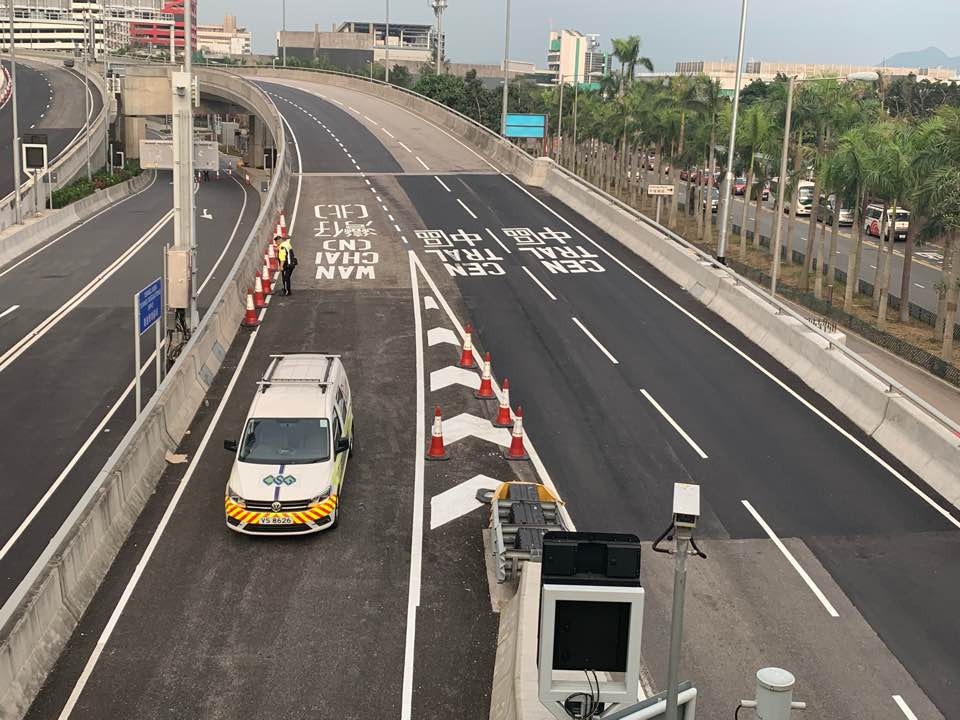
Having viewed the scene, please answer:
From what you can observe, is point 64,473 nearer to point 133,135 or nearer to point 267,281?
point 267,281

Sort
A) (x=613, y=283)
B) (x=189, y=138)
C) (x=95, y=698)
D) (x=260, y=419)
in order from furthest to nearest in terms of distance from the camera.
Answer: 1. (x=613, y=283)
2. (x=189, y=138)
3. (x=260, y=419)
4. (x=95, y=698)

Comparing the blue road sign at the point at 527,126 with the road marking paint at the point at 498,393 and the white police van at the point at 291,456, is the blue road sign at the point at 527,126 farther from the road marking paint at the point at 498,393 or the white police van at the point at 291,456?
the white police van at the point at 291,456

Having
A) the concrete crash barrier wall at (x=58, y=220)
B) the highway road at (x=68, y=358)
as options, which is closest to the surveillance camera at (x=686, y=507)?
the highway road at (x=68, y=358)

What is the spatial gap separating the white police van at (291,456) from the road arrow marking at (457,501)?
163cm

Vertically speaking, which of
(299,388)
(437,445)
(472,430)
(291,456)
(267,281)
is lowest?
(472,430)

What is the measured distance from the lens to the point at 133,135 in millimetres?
82875

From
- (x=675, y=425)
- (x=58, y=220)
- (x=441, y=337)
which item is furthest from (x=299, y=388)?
(x=58, y=220)

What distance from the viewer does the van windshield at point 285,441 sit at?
56.5 feet

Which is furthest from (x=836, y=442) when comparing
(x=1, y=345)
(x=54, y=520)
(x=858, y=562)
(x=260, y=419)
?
(x=1, y=345)

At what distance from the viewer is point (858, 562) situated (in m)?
16.9

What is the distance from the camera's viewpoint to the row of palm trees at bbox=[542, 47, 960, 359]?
124 feet

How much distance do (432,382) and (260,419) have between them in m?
7.09

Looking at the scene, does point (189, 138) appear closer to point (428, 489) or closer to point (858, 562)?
point (428, 489)

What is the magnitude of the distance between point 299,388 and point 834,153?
3373cm
